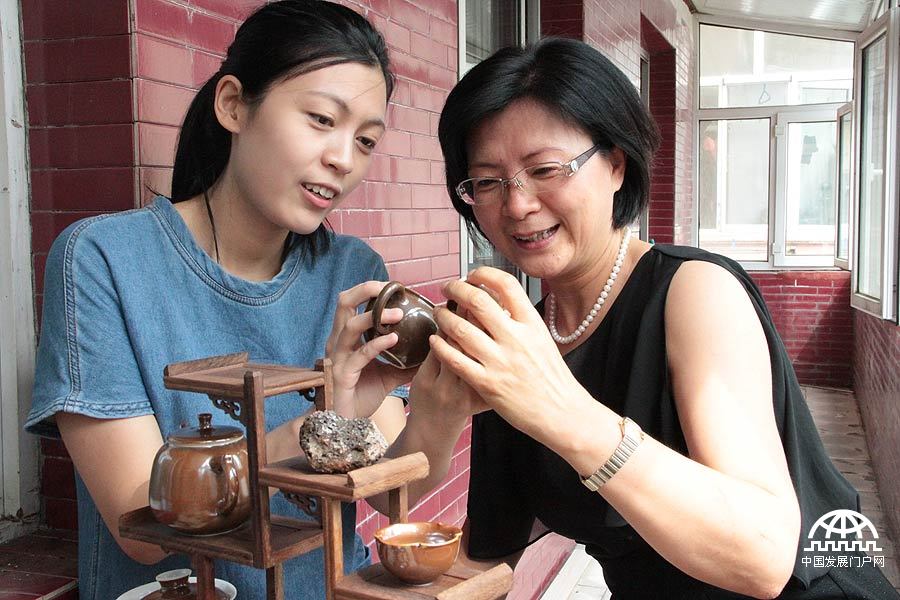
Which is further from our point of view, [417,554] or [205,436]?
[205,436]

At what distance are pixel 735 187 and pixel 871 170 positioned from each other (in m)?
4.75

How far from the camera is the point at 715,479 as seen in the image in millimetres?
1186

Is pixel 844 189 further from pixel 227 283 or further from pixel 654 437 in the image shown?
pixel 227 283

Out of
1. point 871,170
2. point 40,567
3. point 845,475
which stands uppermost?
point 871,170

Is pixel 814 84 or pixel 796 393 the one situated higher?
pixel 814 84

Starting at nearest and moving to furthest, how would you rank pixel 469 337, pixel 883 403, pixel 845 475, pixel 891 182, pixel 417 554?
pixel 417 554
pixel 469 337
pixel 891 182
pixel 883 403
pixel 845 475

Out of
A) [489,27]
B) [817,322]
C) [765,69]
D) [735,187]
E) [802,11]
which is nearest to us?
[489,27]

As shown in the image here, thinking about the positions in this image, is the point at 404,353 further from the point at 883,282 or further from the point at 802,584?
the point at 883,282

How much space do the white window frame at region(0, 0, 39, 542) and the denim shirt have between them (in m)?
0.32

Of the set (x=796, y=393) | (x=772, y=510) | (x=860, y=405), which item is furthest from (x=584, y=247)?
(x=860, y=405)

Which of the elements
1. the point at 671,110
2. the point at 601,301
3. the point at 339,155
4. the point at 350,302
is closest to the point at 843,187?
the point at 671,110

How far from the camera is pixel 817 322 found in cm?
916

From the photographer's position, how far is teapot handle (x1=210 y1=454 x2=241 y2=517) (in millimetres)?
1085

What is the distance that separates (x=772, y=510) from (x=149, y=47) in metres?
1.33
